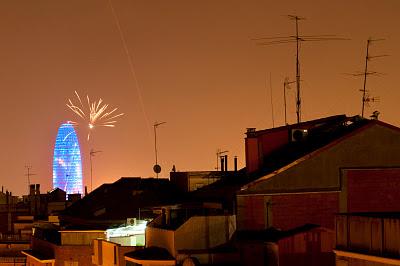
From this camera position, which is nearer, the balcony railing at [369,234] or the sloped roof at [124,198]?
the balcony railing at [369,234]

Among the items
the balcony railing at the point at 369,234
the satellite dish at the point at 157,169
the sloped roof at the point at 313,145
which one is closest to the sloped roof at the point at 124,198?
the satellite dish at the point at 157,169

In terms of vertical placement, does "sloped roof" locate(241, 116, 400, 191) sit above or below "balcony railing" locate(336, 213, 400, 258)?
above

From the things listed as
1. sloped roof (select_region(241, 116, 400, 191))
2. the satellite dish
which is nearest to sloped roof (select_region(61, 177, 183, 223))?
the satellite dish

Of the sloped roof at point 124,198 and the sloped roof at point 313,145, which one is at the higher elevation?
the sloped roof at point 313,145

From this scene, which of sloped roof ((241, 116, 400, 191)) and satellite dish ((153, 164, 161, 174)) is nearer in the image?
sloped roof ((241, 116, 400, 191))

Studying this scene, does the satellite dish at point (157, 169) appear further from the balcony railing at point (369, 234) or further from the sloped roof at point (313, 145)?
the balcony railing at point (369, 234)

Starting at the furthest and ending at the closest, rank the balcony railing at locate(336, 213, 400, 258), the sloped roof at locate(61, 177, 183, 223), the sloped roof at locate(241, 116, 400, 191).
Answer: the sloped roof at locate(61, 177, 183, 223)
the sloped roof at locate(241, 116, 400, 191)
the balcony railing at locate(336, 213, 400, 258)

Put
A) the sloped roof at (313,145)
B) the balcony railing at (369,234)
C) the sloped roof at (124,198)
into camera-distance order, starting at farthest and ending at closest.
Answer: the sloped roof at (124,198) → the sloped roof at (313,145) → the balcony railing at (369,234)

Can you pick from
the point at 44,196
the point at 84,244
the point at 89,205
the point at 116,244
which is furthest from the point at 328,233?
the point at 44,196

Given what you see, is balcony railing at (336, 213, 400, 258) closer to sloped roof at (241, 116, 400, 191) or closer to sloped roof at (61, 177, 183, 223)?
sloped roof at (241, 116, 400, 191)

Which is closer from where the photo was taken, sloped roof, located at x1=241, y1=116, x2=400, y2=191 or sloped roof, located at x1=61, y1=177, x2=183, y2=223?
sloped roof, located at x1=241, y1=116, x2=400, y2=191

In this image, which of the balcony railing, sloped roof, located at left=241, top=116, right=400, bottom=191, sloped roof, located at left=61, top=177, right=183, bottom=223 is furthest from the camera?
sloped roof, located at left=61, top=177, right=183, bottom=223

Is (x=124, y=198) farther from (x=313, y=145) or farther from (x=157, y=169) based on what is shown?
(x=313, y=145)

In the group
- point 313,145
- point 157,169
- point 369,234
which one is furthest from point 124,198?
point 369,234
